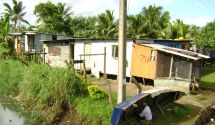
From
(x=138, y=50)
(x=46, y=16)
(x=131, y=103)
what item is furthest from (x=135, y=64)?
(x=46, y=16)

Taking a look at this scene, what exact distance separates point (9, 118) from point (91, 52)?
862cm

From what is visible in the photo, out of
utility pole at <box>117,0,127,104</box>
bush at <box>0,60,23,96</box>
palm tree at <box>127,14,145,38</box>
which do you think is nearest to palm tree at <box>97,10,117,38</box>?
palm tree at <box>127,14,145,38</box>

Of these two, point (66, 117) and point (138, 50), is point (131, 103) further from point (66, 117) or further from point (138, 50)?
point (138, 50)

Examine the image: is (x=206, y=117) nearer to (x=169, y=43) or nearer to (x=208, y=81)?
(x=208, y=81)

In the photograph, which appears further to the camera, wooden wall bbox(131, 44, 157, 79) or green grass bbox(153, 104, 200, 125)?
wooden wall bbox(131, 44, 157, 79)

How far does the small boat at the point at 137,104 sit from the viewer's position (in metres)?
8.76

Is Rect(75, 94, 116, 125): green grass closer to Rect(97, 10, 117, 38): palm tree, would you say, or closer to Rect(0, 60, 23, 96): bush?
Rect(0, 60, 23, 96): bush

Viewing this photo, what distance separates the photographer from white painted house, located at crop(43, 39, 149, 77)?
19156 millimetres

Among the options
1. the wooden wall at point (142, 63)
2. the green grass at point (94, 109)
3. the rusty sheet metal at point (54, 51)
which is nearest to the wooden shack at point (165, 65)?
the wooden wall at point (142, 63)

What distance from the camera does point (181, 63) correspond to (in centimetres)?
1575

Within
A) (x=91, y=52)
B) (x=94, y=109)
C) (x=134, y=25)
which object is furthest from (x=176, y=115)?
(x=134, y=25)

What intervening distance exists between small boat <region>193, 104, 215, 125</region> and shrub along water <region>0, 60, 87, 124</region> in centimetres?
459

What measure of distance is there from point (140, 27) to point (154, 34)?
1644 mm

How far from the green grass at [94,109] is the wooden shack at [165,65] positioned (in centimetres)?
519
